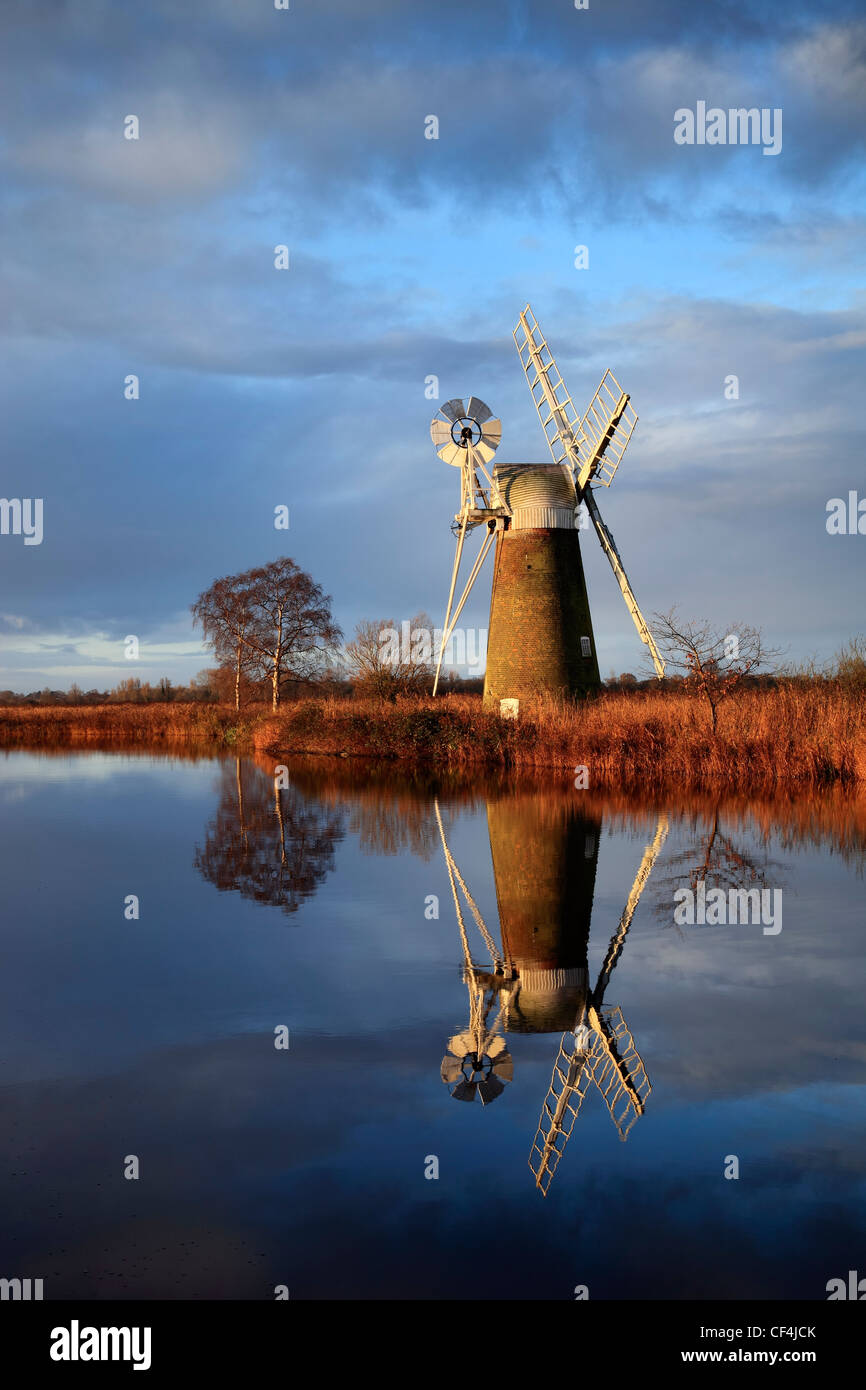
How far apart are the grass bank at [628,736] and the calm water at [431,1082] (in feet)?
32.3

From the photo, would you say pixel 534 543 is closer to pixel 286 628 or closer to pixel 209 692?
pixel 286 628

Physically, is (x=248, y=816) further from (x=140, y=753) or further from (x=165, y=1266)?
(x=140, y=753)

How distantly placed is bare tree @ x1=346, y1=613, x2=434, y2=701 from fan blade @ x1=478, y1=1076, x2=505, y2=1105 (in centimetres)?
3086

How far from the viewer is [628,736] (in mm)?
23500

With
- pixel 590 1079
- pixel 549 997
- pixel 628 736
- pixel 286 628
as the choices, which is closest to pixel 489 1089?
pixel 590 1079

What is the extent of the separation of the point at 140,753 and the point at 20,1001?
3328 centimetres

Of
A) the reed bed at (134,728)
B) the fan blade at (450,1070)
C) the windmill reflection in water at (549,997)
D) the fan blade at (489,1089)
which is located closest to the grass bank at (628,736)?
the windmill reflection in water at (549,997)

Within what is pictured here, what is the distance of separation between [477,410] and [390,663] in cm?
1067

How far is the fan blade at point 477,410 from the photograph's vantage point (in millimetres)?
30125

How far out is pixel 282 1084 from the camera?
18.3ft

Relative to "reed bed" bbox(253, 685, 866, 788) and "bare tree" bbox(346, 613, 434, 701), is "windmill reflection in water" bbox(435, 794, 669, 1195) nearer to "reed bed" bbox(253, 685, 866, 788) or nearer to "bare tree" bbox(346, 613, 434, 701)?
"reed bed" bbox(253, 685, 866, 788)

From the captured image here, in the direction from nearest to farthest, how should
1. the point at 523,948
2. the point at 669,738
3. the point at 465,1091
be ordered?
the point at 465,1091 < the point at 523,948 < the point at 669,738

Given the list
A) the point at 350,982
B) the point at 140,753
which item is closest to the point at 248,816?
the point at 350,982

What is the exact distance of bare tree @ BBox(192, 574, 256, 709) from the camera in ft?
168
